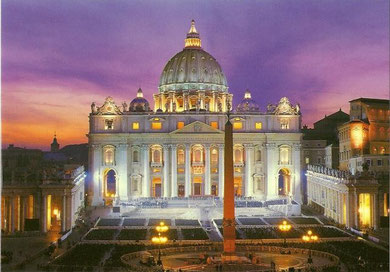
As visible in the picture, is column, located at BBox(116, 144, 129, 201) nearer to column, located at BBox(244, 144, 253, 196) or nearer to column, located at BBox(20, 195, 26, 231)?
column, located at BBox(244, 144, 253, 196)

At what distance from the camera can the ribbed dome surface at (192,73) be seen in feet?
324

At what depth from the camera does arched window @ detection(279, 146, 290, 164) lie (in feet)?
279

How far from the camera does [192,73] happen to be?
9906 cm

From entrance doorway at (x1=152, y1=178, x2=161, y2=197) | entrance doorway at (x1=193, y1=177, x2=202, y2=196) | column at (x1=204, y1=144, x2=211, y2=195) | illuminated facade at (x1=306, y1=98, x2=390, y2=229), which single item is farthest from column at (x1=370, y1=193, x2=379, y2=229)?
entrance doorway at (x1=152, y1=178, x2=161, y2=197)

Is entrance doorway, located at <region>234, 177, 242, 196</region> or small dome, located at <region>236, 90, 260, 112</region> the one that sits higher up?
small dome, located at <region>236, 90, 260, 112</region>

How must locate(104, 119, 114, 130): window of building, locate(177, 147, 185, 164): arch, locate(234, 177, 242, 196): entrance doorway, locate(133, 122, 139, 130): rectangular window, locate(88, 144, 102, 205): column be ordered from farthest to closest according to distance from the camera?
1. locate(177, 147, 185, 164): arch
2. locate(234, 177, 242, 196): entrance doorway
3. locate(133, 122, 139, 130): rectangular window
4. locate(104, 119, 114, 130): window of building
5. locate(88, 144, 102, 205): column

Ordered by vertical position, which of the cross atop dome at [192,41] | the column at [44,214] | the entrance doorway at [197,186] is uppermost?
the cross atop dome at [192,41]

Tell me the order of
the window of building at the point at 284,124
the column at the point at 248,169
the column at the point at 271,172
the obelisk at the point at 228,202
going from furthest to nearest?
the window of building at the point at 284,124 → the column at the point at 271,172 → the column at the point at 248,169 → the obelisk at the point at 228,202

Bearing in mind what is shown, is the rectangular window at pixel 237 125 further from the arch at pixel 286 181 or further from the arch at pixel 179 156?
the arch at pixel 286 181

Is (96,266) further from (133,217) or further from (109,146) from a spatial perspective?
(109,146)

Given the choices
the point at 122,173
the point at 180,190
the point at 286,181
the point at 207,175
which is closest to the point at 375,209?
the point at 207,175

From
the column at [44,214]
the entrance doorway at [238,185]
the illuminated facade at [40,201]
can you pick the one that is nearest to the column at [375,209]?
the illuminated facade at [40,201]

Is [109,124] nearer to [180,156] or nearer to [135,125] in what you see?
[135,125]

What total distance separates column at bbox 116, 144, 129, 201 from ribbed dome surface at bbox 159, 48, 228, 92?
18.4m
